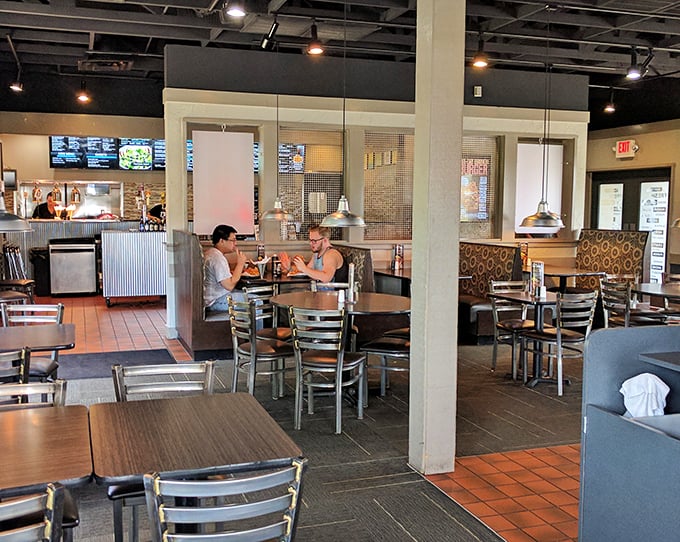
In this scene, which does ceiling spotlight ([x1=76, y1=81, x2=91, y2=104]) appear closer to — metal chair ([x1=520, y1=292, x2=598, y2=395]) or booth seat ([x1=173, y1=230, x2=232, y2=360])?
booth seat ([x1=173, y1=230, x2=232, y2=360])

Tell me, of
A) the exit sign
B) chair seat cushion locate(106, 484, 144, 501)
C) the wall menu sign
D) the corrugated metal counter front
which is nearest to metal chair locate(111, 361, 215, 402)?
chair seat cushion locate(106, 484, 144, 501)

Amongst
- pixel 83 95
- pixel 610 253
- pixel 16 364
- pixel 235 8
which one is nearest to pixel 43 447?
pixel 16 364

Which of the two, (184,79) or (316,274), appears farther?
(184,79)

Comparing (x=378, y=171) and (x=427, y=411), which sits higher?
(x=378, y=171)

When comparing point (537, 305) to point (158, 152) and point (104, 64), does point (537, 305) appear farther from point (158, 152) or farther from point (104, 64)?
point (158, 152)

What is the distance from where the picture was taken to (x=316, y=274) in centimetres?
704

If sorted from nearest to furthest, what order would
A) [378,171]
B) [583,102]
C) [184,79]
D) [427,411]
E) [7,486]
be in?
[7,486] → [427,411] → [184,79] → [378,171] → [583,102]

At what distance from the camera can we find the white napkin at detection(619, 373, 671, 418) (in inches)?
105

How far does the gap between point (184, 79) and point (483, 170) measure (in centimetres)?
435

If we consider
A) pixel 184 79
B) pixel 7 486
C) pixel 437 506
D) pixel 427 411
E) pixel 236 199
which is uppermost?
pixel 184 79

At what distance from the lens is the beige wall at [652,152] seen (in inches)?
478

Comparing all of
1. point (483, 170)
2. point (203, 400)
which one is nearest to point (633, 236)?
point (483, 170)

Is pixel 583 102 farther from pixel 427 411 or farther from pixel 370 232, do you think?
pixel 427 411

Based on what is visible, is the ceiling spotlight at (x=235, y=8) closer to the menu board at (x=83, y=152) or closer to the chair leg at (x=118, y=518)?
the chair leg at (x=118, y=518)
